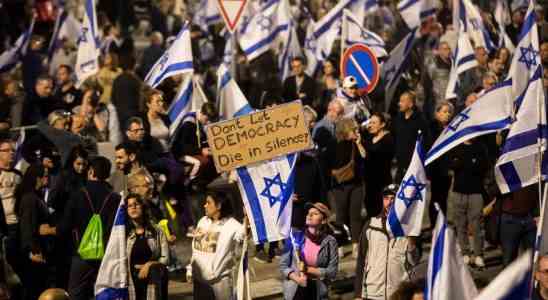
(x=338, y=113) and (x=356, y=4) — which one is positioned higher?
(x=356, y=4)

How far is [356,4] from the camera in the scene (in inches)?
856

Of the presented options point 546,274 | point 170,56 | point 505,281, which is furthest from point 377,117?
point 505,281

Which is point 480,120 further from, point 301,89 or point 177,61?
point 301,89

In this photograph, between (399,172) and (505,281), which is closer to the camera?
(505,281)

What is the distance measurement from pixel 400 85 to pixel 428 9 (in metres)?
3.20

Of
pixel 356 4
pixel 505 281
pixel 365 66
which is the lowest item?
pixel 505 281

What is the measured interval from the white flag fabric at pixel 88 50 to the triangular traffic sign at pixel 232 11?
5.48ft

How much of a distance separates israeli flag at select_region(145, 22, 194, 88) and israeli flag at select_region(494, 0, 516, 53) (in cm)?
547

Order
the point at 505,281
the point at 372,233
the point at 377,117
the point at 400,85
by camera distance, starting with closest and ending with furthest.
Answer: the point at 505,281 < the point at 372,233 < the point at 377,117 < the point at 400,85

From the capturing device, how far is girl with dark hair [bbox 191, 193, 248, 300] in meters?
13.5

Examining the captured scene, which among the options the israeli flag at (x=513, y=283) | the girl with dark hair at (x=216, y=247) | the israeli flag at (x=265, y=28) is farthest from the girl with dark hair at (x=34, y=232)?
the israeli flag at (x=265, y=28)

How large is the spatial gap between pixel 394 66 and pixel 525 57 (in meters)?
4.40

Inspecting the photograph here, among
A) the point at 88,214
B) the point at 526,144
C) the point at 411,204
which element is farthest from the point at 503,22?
the point at 88,214

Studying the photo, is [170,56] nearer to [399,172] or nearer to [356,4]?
[399,172]
